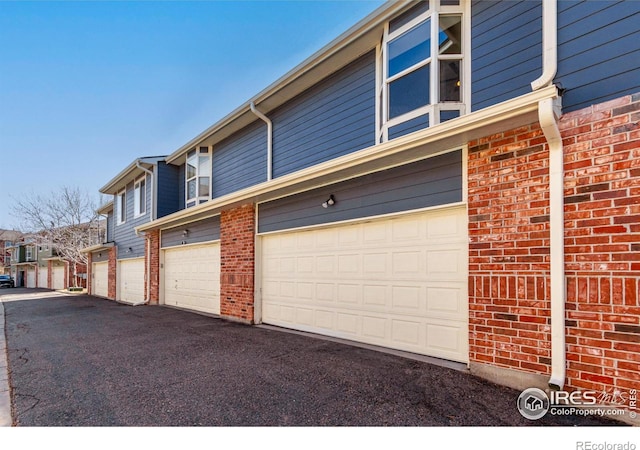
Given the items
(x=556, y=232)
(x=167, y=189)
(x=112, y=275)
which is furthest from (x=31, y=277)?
(x=556, y=232)

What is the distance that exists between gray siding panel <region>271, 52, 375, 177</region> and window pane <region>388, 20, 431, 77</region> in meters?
0.59

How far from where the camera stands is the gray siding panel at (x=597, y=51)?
3.12 m

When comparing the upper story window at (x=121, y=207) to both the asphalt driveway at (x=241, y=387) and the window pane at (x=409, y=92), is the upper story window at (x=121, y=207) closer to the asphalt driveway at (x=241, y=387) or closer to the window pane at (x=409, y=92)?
the asphalt driveway at (x=241, y=387)

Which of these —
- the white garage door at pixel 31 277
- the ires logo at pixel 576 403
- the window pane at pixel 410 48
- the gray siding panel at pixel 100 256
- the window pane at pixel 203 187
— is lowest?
the white garage door at pixel 31 277

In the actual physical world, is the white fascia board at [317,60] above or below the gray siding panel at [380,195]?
above

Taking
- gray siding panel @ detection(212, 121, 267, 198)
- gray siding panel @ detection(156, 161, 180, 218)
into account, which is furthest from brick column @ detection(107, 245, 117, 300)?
gray siding panel @ detection(212, 121, 267, 198)

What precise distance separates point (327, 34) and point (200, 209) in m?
5.17

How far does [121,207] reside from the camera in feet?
49.6

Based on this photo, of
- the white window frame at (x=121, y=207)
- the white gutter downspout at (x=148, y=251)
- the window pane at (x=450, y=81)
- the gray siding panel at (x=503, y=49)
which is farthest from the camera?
the white window frame at (x=121, y=207)

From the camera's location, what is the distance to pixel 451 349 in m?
4.32

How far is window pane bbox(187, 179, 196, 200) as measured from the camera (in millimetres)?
10508

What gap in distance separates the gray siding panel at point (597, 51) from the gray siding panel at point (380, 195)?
4.34ft

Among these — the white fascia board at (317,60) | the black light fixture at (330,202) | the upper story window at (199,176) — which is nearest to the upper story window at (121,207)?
the upper story window at (199,176)

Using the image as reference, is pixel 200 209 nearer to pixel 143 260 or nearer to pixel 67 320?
pixel 67 320
